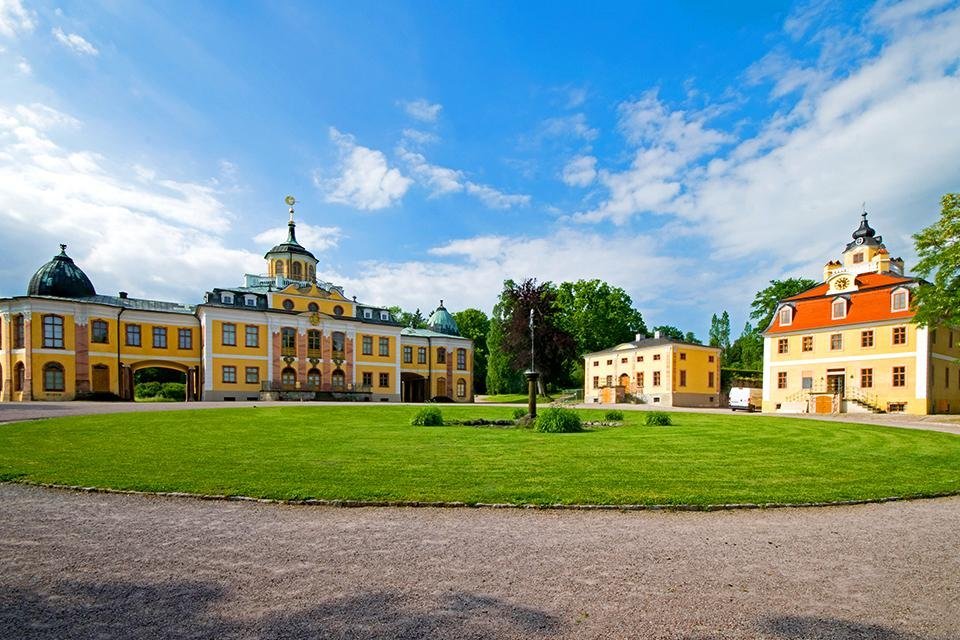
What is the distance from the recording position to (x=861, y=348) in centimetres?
3297

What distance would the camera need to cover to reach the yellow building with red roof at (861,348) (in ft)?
100

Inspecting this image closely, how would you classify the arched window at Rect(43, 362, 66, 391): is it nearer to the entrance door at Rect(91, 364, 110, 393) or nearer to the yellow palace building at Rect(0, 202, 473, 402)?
the yellow palace building at Rect(0, 202, 473, 402)

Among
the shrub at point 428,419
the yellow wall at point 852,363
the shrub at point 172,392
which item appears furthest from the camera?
the shrub at point 172,392

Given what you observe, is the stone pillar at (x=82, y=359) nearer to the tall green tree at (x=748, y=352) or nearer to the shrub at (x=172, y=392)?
the shrub at (x=172, y=392)

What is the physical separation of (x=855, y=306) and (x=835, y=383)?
5.44 m

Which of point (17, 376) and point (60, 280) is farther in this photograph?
point (60, 280)

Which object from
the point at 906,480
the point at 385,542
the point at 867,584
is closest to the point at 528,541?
the point at 385,542

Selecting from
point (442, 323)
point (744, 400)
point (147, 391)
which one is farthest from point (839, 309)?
point (147, 391)

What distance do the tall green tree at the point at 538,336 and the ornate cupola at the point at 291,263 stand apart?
2116 centimetres

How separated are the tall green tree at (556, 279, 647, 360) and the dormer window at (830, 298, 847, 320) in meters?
29.1

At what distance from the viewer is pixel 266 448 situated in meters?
12.1

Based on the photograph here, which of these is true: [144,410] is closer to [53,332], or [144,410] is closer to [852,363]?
[53,332]

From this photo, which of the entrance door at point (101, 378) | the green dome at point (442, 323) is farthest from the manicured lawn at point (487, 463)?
the green dome at point (442, 323)

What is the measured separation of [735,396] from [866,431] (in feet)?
73.6
